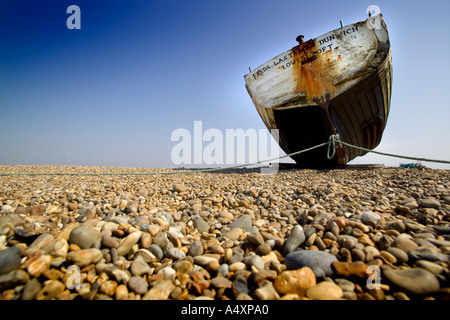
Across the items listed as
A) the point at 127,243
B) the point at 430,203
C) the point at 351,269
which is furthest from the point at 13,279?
the point at 430,203

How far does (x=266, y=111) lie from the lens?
6.40 meters

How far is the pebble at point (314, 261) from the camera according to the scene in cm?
114

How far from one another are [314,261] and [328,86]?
539cm

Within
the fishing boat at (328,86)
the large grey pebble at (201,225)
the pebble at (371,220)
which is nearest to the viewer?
the pebble at (371,220)

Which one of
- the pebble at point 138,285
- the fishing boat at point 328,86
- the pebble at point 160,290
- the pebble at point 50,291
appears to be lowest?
the pebble at point 160,290

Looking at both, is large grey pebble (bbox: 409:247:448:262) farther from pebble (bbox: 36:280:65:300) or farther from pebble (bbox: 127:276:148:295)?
pebble (bbox: 36:280:65:300)

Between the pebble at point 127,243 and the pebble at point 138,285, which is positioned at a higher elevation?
the pebble at point 127,243

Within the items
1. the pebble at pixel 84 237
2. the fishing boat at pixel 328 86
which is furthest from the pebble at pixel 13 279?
the fishing boat at pixel 328 86

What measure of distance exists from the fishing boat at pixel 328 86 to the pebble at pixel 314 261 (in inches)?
196

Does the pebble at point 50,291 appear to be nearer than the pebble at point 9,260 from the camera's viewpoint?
Yes

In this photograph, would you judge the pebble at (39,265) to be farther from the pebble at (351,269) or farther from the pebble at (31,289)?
the pebble at (351,269)

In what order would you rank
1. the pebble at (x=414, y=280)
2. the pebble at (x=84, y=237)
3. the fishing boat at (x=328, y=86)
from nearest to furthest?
the pebble at (x=414, y=280) < the pebble at (x=84, y=237) < the fishing boat at (x=328, y=86)
